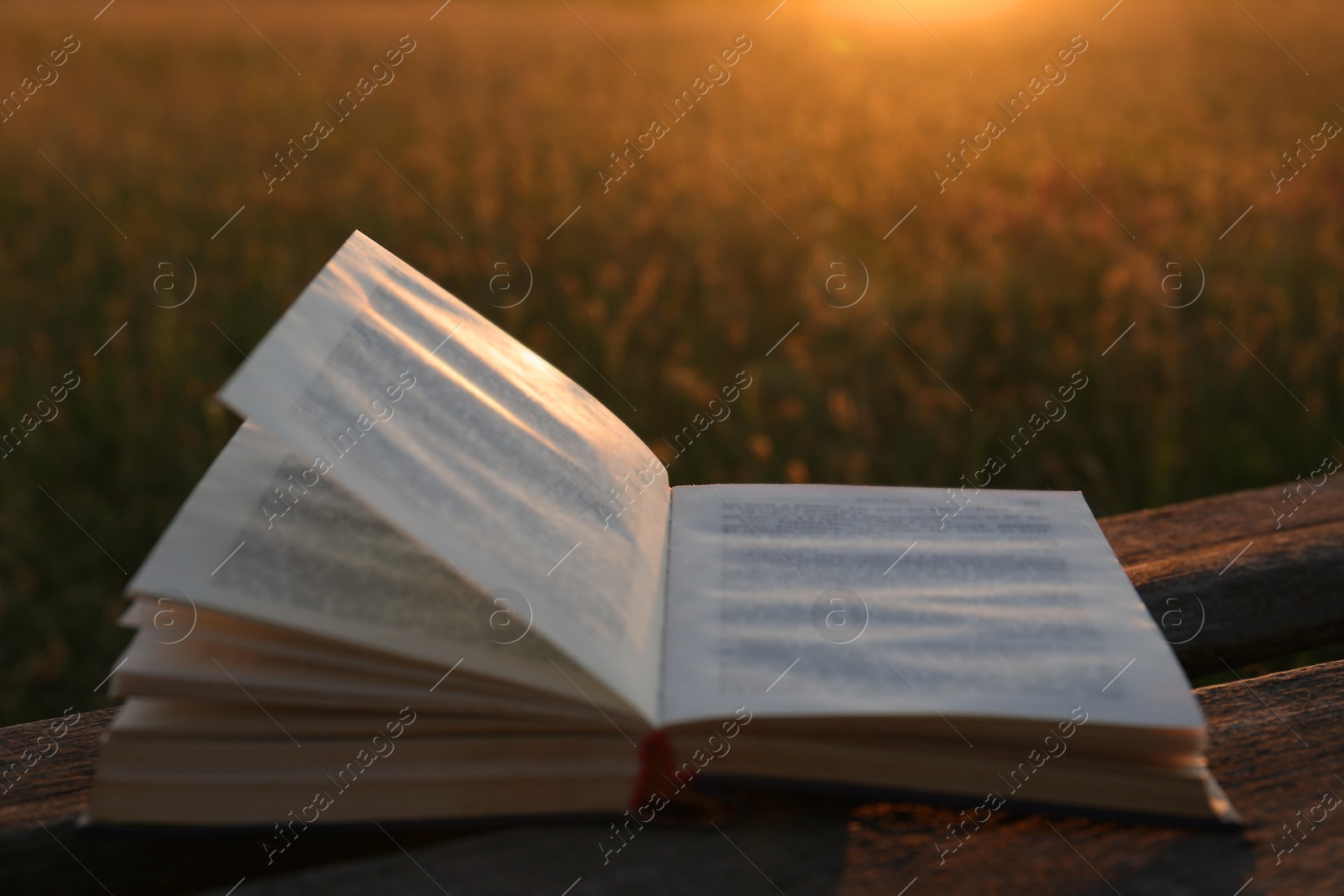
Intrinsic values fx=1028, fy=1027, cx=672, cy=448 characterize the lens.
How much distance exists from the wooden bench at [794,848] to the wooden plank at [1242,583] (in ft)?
0.47

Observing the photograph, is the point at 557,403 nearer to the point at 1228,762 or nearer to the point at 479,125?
the point at 1228,762

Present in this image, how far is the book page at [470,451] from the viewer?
726 millimetres

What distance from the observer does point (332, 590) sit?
77 centimetres

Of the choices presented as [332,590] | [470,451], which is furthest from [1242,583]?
[332,590]

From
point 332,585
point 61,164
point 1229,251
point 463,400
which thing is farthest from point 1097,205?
point 61,164

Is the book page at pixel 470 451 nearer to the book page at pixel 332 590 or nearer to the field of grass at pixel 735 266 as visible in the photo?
the book page at pixel 332 590

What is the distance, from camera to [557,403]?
1.08 metres

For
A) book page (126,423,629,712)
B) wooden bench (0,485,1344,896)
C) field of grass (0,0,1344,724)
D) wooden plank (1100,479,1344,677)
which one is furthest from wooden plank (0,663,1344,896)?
field of grass (0,0,1344,724)

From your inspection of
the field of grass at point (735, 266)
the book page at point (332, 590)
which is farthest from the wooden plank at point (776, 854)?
the field of grass at point (735, 266)

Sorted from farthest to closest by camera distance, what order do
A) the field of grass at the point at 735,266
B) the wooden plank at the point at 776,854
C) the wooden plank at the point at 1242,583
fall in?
the field of grass at the point at 735,266
the wooden plank at the point at 1242,583
the wooden plank at the point at 776,854

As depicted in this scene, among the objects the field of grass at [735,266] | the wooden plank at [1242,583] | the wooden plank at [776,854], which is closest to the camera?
the wooden plank at [776,854]

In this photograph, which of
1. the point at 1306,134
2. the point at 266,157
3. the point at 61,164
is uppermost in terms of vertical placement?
the point at 61,164

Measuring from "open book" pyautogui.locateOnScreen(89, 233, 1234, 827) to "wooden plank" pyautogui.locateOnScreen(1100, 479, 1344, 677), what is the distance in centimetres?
29

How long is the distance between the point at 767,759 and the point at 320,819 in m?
0.33
